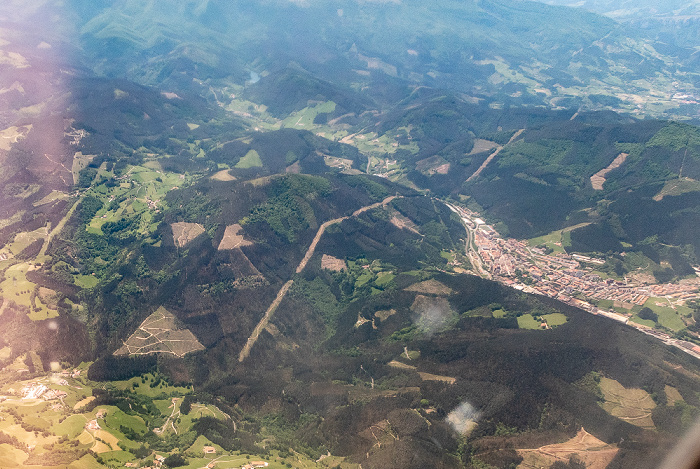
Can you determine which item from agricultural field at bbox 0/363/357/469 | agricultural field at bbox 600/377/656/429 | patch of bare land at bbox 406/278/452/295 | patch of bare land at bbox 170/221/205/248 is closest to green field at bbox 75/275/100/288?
patch of bare land at bbox 170/221/205/248

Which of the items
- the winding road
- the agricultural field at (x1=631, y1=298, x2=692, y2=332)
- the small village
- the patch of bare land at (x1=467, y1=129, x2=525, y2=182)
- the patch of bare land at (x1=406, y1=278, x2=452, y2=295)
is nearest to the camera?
the winding road

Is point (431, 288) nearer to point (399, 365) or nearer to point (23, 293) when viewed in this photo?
point (399, 365)

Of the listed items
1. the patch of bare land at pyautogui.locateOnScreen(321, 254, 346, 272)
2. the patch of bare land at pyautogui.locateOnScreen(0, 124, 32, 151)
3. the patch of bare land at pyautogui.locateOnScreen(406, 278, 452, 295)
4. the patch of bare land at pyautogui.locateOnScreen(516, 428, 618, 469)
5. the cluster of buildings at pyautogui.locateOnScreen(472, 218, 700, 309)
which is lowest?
the cluster of buildings at pyautogui.locateOnScreen(472, 218, 700, 309)

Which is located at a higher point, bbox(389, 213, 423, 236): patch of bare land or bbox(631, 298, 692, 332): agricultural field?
bbox(389, 213, 423, 236): patch of bare land

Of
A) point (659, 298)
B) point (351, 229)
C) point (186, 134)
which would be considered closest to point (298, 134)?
point (186, 134)

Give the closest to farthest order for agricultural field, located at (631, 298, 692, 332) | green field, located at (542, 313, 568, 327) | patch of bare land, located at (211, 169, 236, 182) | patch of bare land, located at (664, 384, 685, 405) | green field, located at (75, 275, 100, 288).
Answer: patch of bare land, located at (664, 384, 685, 405) → green field, located at (542, 313, 568, 327) → agricultural field, located at (631, 298, 692, 332) → green field, located at (75, 275, 100, 288) → patch of bare land, located at (211, 169, 236, 182)

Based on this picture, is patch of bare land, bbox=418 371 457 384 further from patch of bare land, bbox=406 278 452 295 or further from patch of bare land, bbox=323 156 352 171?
patch of bare land, bbox=323 156 352 171

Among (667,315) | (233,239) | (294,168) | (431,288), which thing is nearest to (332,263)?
(233,239)

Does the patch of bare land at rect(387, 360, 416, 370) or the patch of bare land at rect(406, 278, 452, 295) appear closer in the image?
the patch of bare land at rect(387, 360, 416, 370)
